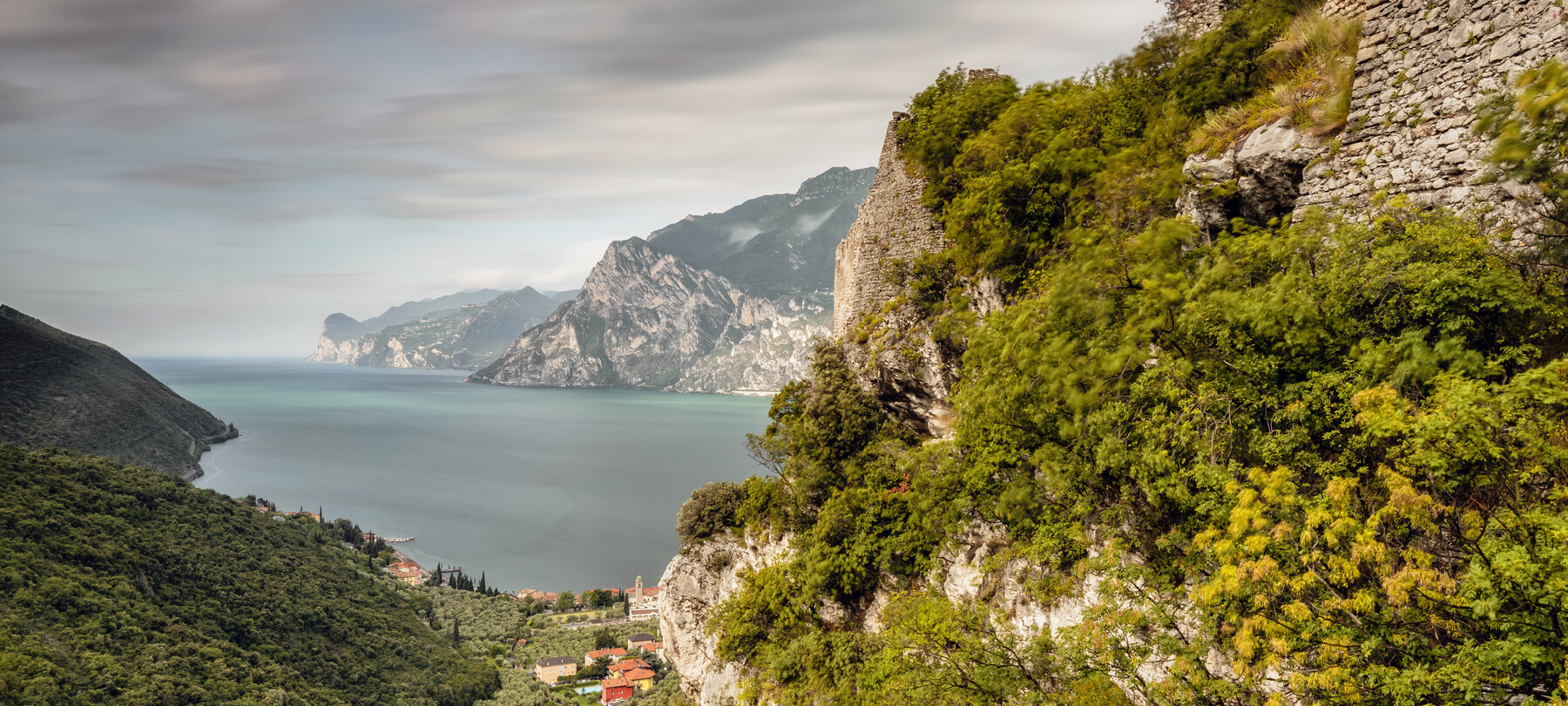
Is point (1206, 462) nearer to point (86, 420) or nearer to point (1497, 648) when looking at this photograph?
point (1497, 648)

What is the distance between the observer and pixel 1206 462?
5.82m

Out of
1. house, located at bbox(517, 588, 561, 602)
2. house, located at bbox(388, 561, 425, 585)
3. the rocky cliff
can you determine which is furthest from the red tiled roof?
the rocky cliff

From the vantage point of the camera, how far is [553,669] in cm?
4591

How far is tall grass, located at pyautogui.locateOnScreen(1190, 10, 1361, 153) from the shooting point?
21.7 ft

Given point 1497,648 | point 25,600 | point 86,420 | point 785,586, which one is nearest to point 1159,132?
point 1497,648

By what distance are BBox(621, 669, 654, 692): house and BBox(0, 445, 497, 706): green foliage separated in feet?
30.3

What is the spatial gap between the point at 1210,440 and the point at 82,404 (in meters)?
129

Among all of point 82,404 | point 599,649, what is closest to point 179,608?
point 599,649

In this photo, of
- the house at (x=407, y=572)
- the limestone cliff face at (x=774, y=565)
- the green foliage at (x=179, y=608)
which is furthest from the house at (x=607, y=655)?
the limestone cliff face at (x=774, y=565)

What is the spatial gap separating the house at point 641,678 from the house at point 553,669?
4339mm


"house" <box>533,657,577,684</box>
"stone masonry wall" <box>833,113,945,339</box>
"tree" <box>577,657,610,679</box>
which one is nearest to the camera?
"stone masonry wall" <box>833,113,945,339</box>

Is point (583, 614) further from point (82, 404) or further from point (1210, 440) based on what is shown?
point (82, 404)

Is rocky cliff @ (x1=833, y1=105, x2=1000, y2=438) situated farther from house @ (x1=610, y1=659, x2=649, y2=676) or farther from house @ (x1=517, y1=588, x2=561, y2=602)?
house @ (x1=517, y1=588, x2=561, y2=602)

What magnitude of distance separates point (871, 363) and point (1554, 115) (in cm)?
957
